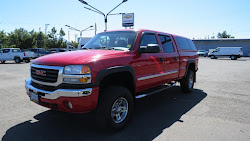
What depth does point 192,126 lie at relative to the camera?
354 cm

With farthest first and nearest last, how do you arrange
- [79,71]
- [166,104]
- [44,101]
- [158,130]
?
[166,104], [158,130], [44,101], [79,71]

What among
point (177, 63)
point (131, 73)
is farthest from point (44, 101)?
point (177, 63)

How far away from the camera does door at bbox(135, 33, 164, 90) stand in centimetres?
380

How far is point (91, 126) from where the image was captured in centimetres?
353

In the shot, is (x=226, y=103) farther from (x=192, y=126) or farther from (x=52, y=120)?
(x=52, y=120)

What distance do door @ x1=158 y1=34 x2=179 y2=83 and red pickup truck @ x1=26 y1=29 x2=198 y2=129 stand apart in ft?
0.09

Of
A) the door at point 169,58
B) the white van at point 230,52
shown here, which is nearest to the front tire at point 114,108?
the door at point 169,58

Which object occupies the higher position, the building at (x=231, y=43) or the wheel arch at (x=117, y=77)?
the building at (x=231, y=43)

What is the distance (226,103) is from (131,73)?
3288mm

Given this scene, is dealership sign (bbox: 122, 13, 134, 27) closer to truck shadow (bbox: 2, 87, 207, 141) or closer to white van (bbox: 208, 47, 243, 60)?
white van (bbox: 208, 47, 243, 60)

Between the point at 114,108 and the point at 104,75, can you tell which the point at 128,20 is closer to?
the point at 114,108

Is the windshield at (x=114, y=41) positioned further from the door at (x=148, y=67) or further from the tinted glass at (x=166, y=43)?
the tinted glass at (x=166, y=43)

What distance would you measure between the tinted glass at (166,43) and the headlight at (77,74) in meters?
2.59

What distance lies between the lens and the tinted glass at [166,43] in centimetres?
482
